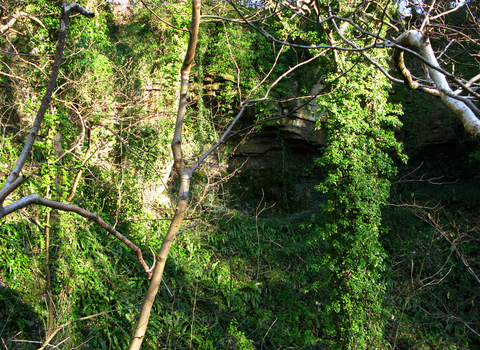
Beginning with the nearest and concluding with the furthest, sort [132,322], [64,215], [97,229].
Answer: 1. [132,322]
2. [64,215]
3. [97,229]

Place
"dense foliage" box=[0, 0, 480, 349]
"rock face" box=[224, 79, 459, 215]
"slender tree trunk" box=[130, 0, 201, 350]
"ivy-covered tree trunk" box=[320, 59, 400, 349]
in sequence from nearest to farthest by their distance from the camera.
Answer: "slender tree trunk" box=[130, 0, 201, 350] < "dense foliage" box=[0, 0, 480, 349] < "ivy-covered tree trunk" box=[320, 59, 400, 349] < "rock face" box=[224, 79, 459, 215]

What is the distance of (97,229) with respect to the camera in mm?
5812

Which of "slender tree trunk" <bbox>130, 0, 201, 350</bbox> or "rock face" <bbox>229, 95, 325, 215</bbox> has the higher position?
"slender tree trunk" <bbox>130, 0, 201, 350</bbox>

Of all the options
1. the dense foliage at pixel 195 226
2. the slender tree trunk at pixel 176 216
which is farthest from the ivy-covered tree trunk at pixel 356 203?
the slender tree trunk at pixel 176 216

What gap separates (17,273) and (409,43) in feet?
16.5

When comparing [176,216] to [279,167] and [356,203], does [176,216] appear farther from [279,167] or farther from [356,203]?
[279,167]

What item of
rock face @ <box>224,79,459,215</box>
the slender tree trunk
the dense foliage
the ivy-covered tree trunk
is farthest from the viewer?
rock face @ <box>224,79,459,215</box>

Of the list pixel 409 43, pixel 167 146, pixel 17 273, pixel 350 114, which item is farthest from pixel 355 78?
pixel 17 273

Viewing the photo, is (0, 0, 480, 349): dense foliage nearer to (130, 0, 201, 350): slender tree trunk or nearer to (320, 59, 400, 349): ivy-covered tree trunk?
(320, 59, 400, 349): ivy-covered tree trunk

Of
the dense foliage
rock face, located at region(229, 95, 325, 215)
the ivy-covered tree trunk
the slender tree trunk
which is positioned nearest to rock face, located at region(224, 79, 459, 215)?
rock face, located at region(229, 95, 325, 215)

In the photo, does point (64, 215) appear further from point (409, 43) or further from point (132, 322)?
point (409, 43)

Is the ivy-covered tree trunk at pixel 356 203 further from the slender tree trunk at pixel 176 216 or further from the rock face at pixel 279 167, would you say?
the rock face at pixel 279 167

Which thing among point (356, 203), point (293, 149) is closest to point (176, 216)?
point (356, 203)

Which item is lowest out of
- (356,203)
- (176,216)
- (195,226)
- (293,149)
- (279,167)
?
(279,167)
